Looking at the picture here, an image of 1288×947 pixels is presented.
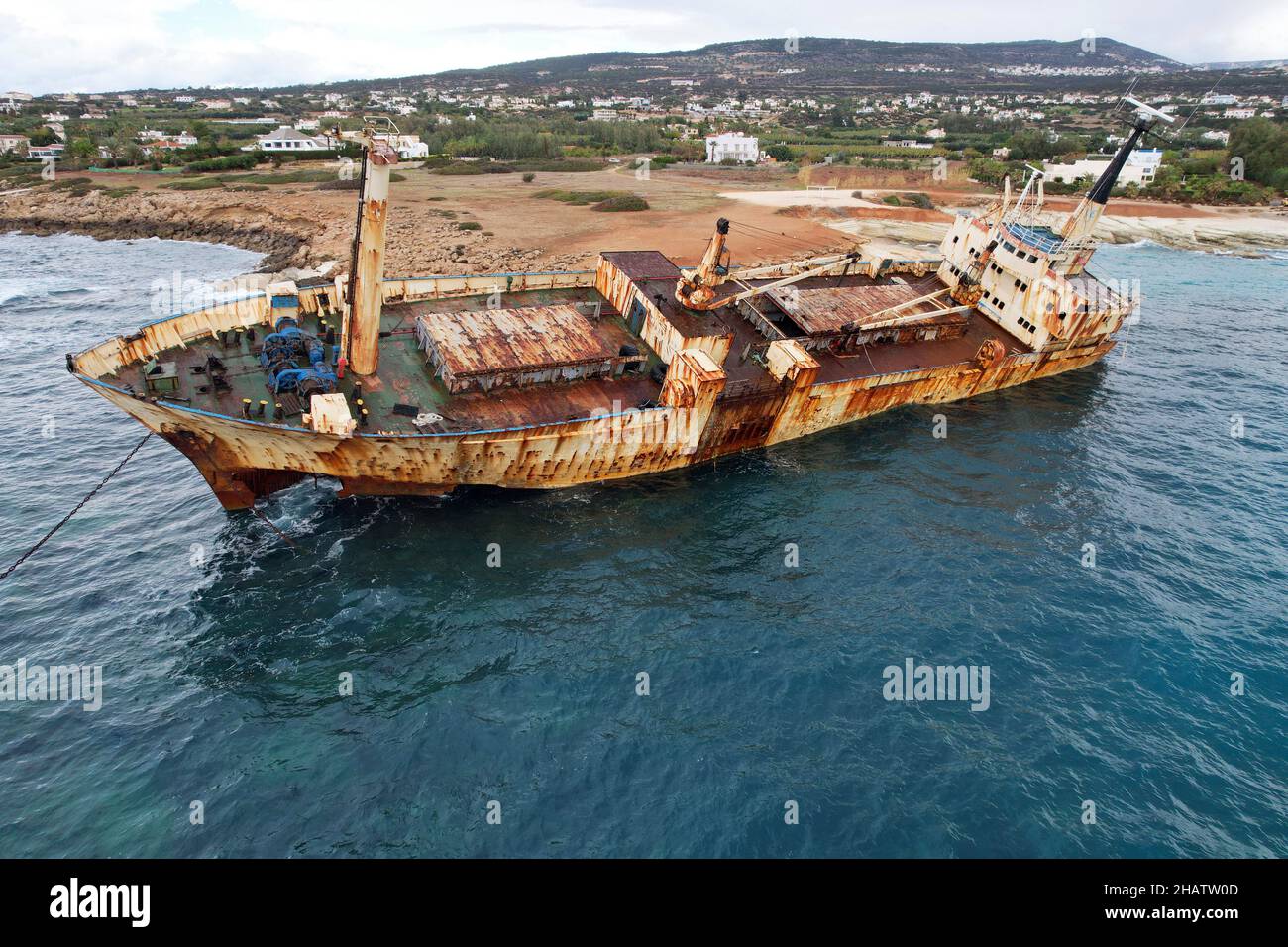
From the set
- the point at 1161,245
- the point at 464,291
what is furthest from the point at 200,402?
the point at 1161,245

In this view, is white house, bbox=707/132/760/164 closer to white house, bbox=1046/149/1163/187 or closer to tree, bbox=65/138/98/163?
white house, bbox=1046/149/1163/187

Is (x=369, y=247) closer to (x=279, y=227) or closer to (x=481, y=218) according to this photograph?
(x=481, y=218)

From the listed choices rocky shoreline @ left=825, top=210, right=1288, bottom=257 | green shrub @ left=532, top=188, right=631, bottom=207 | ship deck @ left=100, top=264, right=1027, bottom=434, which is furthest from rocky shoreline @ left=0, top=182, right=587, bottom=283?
rocky shoreline @ left=825, top=210, right=1288, bottom=257

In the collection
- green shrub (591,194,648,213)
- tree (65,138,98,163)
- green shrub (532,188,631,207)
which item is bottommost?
green shrub (591,194,648,213)
